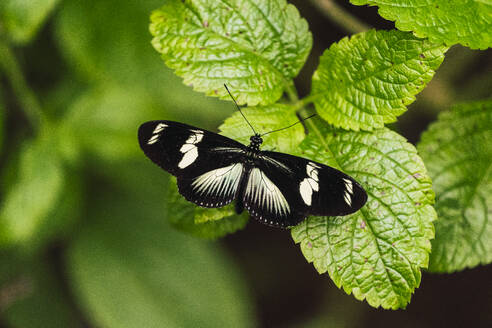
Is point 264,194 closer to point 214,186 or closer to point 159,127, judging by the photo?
point 214,186

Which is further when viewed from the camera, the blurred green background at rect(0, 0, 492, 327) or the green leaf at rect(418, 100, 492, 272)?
the blurred green background at rect(0, 0, 492, 327)

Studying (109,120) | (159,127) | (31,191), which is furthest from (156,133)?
(31,191)

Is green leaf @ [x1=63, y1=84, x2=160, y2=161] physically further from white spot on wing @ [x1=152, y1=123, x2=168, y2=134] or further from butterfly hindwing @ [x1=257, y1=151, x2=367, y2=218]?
butterfly hindwing @ [x1=257, y1=151, x2=367, y2=218]

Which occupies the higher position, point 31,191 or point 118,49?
point 118,49

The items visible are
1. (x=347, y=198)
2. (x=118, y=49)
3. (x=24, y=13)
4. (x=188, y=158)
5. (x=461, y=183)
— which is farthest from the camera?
(x=118, y=49)

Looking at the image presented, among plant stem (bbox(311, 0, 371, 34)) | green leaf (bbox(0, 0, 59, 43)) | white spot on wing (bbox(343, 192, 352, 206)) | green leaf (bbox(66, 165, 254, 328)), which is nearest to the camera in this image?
white spot on wing (bbox(343, 192, 352, 206))

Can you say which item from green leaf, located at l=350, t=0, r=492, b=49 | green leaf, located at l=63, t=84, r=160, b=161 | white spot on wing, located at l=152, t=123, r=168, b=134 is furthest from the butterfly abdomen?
green leaf, located at l=63, t=84, r=160, b=161

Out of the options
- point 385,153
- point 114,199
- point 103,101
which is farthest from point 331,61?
point 114,199
